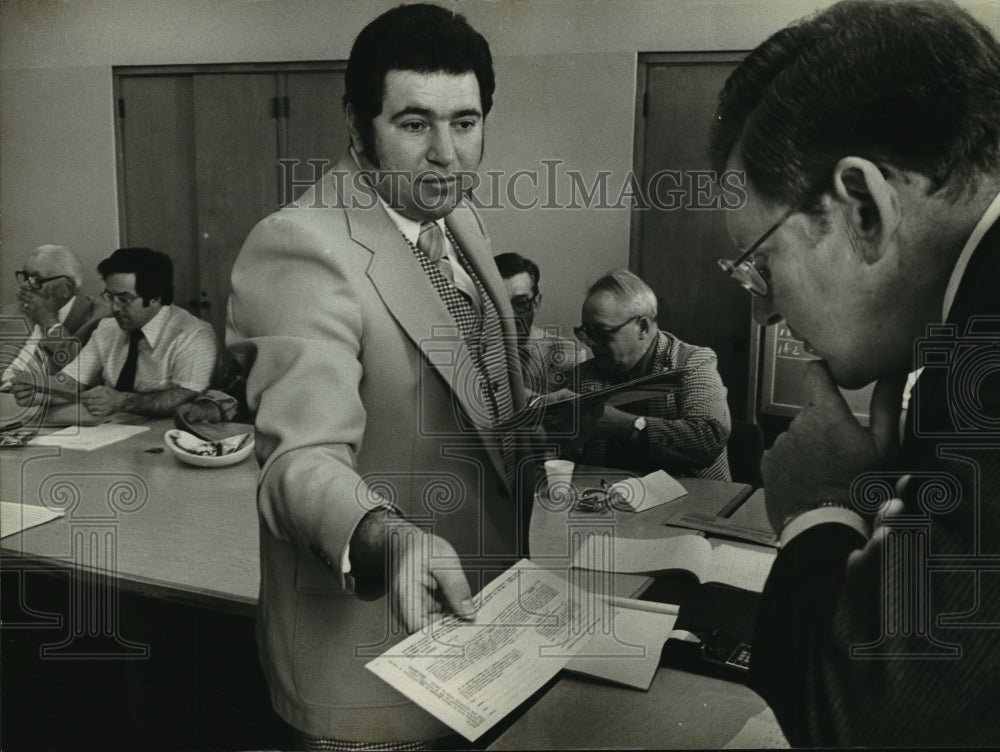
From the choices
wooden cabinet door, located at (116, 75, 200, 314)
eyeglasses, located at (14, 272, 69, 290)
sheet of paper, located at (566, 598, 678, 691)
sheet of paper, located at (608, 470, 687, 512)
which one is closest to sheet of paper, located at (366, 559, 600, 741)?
sheet of paper, located at (566, 598, 678, 691)

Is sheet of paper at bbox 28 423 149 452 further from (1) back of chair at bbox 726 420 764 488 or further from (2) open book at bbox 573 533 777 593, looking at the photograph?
(1) back of chair at bbox 726 420 764 488

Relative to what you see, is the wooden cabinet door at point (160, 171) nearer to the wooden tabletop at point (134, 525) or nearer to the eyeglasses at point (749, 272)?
the wooden tabletop at point (134, 525)

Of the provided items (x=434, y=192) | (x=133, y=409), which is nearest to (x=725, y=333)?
(x=434, y=192)

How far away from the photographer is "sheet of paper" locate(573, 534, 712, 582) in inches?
55.3

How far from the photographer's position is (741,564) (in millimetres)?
1385

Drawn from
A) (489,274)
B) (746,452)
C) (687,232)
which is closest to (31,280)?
(489,274)

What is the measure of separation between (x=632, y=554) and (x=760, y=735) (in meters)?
0.31

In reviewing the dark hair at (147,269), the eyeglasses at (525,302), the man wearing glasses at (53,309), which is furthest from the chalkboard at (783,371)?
the man wearing glasses at (53,309)

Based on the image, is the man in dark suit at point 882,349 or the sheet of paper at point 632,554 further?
the sheet of paper at point 632,554

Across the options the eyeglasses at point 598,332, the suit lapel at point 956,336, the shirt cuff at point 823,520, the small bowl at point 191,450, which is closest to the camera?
the suit lapel at point 956,336

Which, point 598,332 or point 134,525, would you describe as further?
point 134,525

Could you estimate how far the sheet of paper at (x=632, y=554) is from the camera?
141 cm

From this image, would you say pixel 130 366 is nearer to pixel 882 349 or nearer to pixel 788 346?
pixel 788 346

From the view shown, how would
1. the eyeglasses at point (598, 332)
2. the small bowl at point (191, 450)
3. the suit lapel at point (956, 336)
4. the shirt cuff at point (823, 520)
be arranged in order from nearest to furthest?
1. the suit lapel at point (956, 336)
2. the shirt cuff at point (823, 520)
3. the eyeglasses at point (598, 332)
4. the small bowl at point (191, 450)
